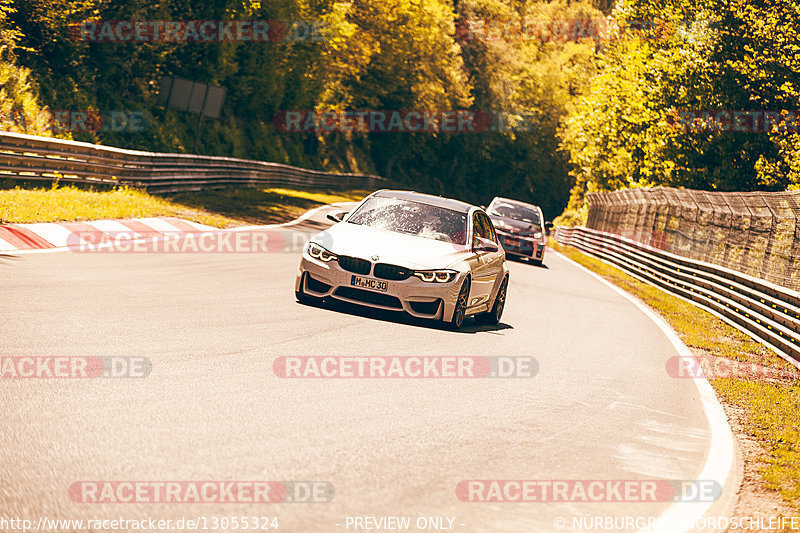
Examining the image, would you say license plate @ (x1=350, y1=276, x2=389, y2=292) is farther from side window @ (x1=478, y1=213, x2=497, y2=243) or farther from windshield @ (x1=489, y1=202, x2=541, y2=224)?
windshield @ (x1=489, y1=202, x2=541, y2=224)

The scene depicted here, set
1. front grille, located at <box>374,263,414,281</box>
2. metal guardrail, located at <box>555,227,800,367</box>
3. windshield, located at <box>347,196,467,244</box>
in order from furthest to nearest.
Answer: metal guardrail, located at <box>555,227,800,367</box>, windshield, located at <box>347,196,467,244</box>, front grille, located at <box>374,263,414,281</box>

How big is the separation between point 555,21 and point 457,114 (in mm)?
31292

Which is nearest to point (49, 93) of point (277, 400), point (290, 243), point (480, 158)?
point (290, 243)

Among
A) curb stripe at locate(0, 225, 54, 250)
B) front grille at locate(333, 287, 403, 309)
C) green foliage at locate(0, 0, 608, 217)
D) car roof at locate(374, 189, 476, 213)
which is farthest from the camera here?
green foliage at locate(0, 0, 608, 217)

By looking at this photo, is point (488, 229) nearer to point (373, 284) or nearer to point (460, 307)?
point (460, 307)

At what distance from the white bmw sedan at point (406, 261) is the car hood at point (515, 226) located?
14829mm

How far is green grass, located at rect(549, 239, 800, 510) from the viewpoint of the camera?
6996 millimetres

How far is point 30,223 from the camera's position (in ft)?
50.0

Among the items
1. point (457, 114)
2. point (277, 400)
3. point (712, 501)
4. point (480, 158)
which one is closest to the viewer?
point (712, 501)

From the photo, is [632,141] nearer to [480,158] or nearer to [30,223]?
[480,158]

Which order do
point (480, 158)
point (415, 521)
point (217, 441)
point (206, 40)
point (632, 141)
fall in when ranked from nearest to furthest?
point (415, 521)
point (217, 441)
point (206, 40)
point (632, 141)
point (480, 158)

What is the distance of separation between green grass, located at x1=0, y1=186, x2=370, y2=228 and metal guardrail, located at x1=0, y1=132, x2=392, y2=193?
1.00ft

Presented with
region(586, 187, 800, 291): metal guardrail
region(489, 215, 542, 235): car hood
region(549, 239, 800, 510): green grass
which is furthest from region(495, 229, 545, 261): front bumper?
region(549, 239, 800, 510): green grass

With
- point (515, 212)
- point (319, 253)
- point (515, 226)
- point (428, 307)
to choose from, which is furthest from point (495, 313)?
point (515, 212)
